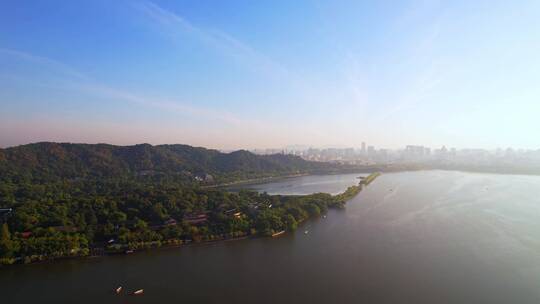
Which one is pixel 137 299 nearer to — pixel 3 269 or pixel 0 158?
pixel 3 269

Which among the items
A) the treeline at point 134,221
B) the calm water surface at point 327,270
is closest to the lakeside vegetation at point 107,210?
the treeline at point 134,221

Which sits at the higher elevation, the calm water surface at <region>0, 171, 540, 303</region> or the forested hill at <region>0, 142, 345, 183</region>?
the forested hill at <region>0, 142, 345, 183</region>

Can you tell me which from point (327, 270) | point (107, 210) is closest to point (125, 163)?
point (107, 210)

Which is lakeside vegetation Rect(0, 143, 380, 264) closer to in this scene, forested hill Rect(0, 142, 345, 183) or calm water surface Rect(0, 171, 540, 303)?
forested hill Rect(0, 142, 345, 183)

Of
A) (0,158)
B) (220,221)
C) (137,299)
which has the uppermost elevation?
(0,158)

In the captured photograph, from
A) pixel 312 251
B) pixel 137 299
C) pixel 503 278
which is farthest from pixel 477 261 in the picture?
pixel 137 299

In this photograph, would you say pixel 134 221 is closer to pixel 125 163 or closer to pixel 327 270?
pixel 327 270

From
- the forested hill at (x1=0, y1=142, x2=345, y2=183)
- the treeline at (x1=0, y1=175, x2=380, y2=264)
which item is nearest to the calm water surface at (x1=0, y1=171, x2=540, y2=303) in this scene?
the treeline at (x1=0, y1=175, x2=380, y2=264)
